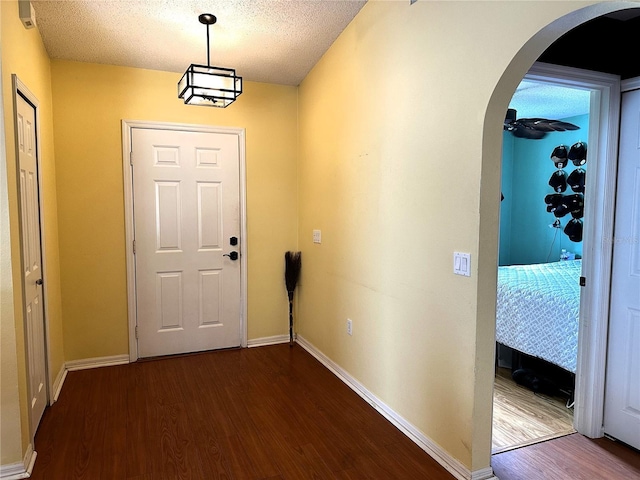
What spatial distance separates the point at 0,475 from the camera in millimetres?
2053

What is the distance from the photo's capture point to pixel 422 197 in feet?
7.46

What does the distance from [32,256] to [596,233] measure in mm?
3452

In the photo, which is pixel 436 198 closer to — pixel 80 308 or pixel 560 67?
pixel 560 67

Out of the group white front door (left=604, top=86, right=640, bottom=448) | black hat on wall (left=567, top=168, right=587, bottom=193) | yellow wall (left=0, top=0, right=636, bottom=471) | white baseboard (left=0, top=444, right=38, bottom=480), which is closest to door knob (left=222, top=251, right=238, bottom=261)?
yellow wall (left=0, top=0, right=636, bottom=471)

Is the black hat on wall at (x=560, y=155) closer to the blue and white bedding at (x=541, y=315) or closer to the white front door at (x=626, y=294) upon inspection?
the blue and white bedding at (x=541, y=315)

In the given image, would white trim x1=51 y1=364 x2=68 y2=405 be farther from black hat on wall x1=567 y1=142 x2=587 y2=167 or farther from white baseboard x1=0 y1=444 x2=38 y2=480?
black hat on wall x1=567 y1=142 x2=587 y2=167

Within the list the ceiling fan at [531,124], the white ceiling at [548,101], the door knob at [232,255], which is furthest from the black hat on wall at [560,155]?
the door knob at [232,255]

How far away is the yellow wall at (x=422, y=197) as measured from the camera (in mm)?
1901

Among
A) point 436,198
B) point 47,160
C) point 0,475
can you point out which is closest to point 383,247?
point 436,198

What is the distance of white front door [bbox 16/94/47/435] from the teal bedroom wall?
5919 millimetres

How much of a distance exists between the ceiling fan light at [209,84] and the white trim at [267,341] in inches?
93.7

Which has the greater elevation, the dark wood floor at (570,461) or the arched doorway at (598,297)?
the arched doorway at (598,297)

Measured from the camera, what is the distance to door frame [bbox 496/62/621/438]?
2324 millimetres

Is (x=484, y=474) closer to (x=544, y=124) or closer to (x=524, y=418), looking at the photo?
(x=524, y=418)
